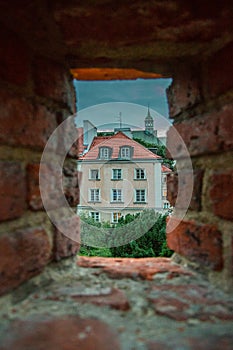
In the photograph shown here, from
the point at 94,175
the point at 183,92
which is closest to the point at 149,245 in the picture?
the point at 94,175

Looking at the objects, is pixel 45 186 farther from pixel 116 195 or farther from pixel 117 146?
pixel 116 195

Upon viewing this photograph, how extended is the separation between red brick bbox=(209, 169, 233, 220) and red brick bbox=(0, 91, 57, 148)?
1.44 ft

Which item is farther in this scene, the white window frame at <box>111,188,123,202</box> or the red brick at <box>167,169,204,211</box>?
the white window frame at <box>111,188,123,202</box>

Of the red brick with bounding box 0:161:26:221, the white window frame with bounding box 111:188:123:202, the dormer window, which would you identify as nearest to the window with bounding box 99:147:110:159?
the dormer window

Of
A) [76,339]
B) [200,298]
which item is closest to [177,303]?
[200,298]

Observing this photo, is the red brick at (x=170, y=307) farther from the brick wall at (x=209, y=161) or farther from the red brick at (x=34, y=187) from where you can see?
the red brick at (x=34, y=187)

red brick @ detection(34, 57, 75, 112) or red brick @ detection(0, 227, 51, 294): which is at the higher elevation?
red brick @ detection(34, 57, 75, 112)

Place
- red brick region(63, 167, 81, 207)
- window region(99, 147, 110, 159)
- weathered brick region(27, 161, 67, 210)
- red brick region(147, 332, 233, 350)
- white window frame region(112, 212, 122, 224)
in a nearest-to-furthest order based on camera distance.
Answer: red brick region(147, 332, 233, 350) < weathered brick region(27, 161, 67, 210) < red brick region(63, 167, 81, 207) < window region(99, 147, 110, 159) < white window frame region(112, 212, 122, 224)

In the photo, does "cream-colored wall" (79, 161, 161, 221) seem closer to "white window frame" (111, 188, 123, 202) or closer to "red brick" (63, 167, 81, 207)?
"white window frame" (111, 188, 123, 202)

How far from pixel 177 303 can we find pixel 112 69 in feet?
2.00

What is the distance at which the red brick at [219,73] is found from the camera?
674 mm

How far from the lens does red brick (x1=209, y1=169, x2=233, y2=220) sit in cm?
67

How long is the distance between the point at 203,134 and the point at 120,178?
8.82 feet

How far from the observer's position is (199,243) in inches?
29.6
